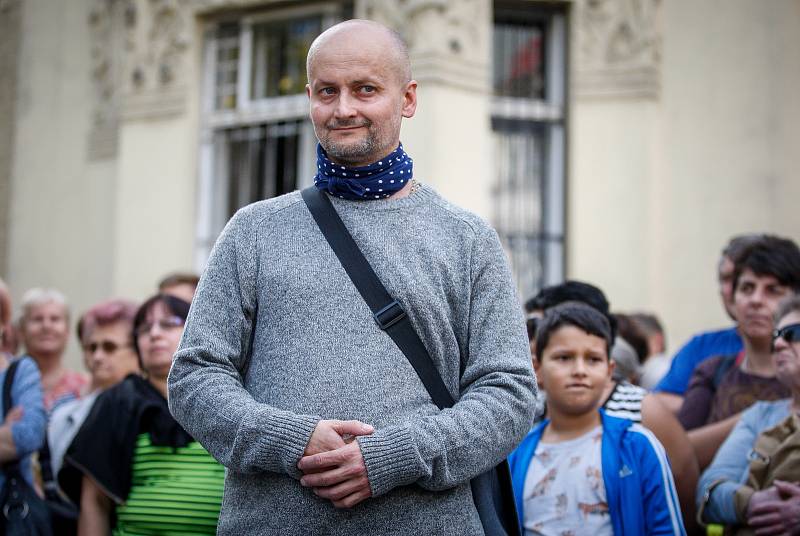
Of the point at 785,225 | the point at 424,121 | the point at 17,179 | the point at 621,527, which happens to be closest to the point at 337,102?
the point at 621,527

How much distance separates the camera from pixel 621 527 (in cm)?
A: 371

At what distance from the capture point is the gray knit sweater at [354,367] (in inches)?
99.2

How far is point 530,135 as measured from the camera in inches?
374

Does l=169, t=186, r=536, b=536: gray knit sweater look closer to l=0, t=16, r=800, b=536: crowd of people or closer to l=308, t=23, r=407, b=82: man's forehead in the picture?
l=0, t=16, r=800, b=536: crowd of people

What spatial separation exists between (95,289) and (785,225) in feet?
19.6

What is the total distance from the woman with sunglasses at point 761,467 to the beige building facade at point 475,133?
187 inches

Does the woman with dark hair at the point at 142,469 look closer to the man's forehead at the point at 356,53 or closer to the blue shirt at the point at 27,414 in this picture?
the blue shirt at the point at 27,414

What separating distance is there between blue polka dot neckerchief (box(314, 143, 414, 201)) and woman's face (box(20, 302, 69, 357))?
3897 mm

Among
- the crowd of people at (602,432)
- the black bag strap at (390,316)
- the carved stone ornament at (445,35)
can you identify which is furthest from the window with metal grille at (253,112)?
the black bag strap at (390,316)

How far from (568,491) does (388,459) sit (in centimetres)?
153

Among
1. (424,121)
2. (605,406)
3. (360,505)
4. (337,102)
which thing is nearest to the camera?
(360,505)

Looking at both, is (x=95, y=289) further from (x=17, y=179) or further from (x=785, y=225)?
(x=785, y=225)

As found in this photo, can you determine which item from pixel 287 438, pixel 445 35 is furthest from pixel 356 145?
pixel 445 35

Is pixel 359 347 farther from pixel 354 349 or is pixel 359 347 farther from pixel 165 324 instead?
pixel 165 324
